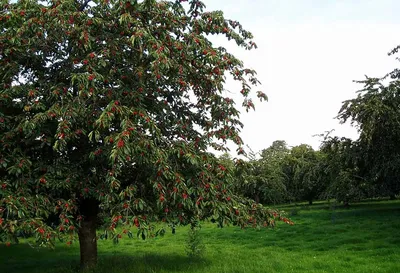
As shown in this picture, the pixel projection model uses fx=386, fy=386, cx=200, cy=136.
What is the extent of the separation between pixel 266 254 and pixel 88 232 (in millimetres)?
7916

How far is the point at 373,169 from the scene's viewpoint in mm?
26172

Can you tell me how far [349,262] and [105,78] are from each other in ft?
33.2

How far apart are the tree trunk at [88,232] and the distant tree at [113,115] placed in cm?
37

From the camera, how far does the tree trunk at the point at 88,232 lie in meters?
11.8

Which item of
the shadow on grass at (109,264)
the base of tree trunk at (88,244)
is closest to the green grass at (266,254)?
the shadow on grass at (109,264)

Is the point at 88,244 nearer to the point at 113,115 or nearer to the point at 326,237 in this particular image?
the point at 113,115

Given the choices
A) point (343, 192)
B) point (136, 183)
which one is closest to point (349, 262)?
point (136, 183)

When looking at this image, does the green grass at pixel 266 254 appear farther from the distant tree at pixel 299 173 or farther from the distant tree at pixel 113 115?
the distant tree at pixel 299 173

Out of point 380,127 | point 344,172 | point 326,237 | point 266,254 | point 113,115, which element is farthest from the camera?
point 344,172

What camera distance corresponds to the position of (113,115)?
7.80 m

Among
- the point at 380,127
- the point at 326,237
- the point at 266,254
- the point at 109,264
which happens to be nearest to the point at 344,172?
the point at 380,127

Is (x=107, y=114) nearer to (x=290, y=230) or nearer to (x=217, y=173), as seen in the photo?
(x=217, y=173)

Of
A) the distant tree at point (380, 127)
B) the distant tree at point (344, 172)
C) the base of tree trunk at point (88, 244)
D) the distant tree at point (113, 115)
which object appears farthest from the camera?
the distant tree at point (344, 172)

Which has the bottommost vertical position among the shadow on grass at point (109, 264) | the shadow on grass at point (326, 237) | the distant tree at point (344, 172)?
the shadow on grass at point (326, 237)
